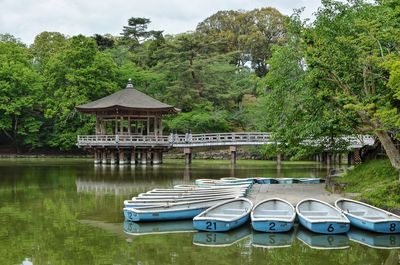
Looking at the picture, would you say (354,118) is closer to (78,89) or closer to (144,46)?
(78,89)

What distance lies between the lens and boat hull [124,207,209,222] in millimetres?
13594

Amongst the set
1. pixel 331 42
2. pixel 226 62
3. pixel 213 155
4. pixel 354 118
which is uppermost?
pixel 226 62

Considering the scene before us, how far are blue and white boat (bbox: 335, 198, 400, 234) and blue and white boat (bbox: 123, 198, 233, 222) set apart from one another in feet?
12.3

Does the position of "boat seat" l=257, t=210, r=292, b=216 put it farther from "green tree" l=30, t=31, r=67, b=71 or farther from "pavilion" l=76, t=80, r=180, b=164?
"green tree" l=30, t=31, r=67, b=71

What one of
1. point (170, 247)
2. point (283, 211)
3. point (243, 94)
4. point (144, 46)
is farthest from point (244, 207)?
point (144, 46)

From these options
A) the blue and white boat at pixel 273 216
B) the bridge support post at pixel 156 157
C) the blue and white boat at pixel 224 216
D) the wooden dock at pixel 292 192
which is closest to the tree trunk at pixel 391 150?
the wooden dock at pixel 292 192

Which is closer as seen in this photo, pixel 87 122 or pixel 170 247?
pixel 170 247

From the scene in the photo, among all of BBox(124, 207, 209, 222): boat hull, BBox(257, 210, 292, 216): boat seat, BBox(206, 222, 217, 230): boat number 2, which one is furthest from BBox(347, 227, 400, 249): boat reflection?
BBox(124, 207, 209, 222): boat hull

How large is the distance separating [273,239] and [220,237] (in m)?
1.24

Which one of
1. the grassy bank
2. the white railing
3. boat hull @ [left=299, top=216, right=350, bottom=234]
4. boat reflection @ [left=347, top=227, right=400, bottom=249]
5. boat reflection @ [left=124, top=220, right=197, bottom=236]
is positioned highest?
the white railing

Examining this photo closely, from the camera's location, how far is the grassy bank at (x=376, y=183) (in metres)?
13.9

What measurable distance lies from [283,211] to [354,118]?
480cm

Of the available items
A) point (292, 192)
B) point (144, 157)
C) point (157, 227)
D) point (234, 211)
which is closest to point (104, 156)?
point (144, 157)

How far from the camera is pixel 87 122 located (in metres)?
48.1
